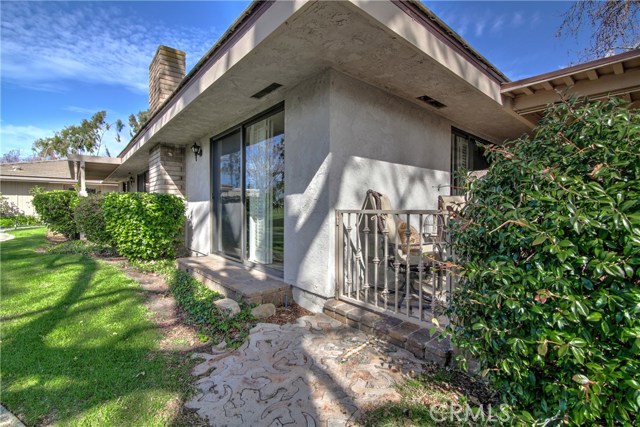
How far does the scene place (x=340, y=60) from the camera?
3.03m

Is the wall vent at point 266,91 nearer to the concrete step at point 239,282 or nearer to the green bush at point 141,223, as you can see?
the concrete step at point 239,282

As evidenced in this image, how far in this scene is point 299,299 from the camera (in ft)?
12.2

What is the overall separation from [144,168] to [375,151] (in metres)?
9.40

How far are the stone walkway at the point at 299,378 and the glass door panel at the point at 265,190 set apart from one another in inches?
72.0

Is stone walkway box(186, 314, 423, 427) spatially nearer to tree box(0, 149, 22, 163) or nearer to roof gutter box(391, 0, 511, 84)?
roof gutter box(391, 0, 511, 84)

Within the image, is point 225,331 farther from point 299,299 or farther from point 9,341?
point 9,341

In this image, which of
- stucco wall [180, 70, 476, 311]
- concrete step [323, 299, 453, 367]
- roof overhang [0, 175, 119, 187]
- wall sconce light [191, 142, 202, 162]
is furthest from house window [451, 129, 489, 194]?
roof overhang [0, 175, 119, 187]

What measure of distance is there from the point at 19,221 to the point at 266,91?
1945 centimetres

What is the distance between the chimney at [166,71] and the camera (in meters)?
7.01

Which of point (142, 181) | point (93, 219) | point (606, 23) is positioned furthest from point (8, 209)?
point (606, 23)

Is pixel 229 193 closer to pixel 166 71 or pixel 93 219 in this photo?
pixel 166 71

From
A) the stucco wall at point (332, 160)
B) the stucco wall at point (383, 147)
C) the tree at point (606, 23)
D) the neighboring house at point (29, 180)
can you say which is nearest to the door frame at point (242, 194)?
the stucco wall at point (332, 160)

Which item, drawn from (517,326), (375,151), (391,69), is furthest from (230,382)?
(391,69)

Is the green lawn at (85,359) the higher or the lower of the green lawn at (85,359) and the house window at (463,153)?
the lower
